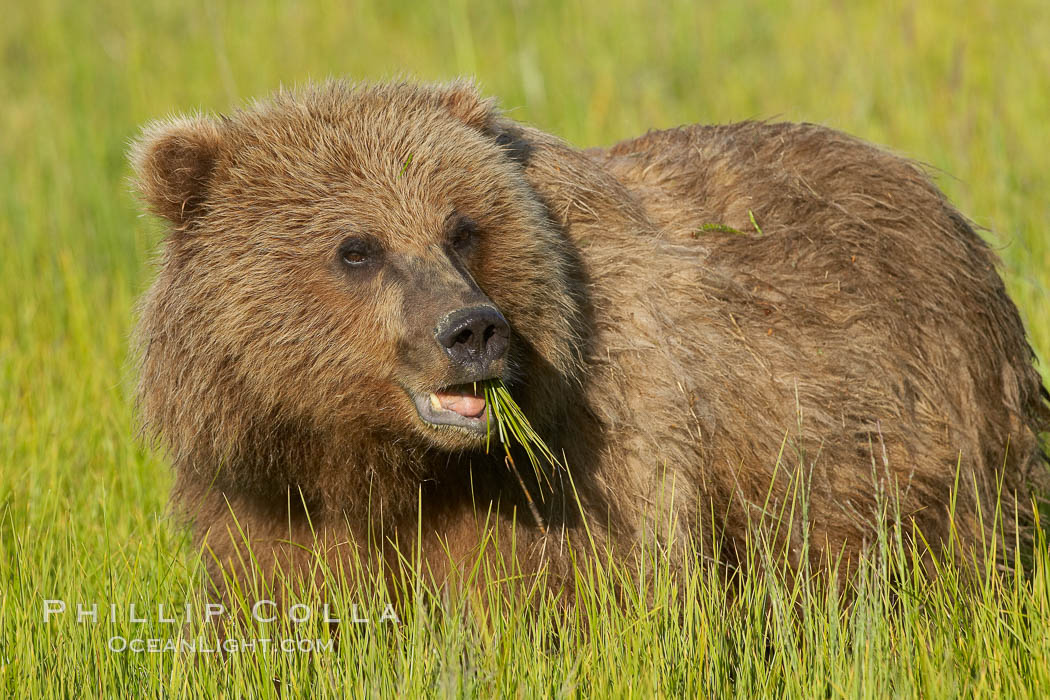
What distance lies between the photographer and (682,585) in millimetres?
4141

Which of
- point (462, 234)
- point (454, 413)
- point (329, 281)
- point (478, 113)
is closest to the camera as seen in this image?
point (454, 413)

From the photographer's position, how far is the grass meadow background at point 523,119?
3.59m

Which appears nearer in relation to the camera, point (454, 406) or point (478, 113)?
point (454, 406)

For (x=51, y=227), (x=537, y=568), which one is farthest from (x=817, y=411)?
(x=51, y=227)

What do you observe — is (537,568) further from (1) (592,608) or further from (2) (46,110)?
(2) (46,110)

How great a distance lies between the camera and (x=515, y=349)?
3.94 meters

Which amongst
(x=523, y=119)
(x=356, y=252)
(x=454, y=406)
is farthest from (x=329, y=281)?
(x=523, y=119)

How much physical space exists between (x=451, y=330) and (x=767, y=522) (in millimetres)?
1481

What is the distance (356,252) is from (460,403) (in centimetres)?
60

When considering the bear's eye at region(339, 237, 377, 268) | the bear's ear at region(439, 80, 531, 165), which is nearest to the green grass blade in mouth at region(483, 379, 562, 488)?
the bear's eye at region(339, 237, 377, 268)

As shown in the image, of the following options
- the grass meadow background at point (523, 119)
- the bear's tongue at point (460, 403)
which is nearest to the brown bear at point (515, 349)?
the bear's tongue at point (460, 403)

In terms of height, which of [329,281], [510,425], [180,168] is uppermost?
[180,168]

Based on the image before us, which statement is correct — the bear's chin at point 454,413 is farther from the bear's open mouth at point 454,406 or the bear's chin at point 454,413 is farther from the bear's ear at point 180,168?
the bear's ear at point 180,168

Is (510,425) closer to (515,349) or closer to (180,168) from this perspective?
(515,349)
